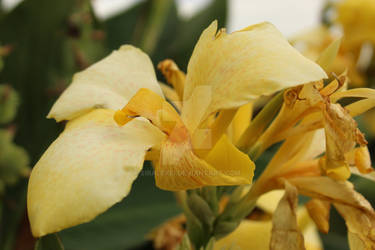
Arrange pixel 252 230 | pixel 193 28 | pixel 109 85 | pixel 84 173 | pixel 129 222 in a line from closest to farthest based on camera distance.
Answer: pixel 84 173 < pixel 109 85 < pixel 252 230 < pixel 129 222 < pixel 193 28

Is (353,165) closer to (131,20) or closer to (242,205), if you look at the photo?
Answer: (242,205)

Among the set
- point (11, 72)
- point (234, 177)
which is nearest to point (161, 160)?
point (234, 177)

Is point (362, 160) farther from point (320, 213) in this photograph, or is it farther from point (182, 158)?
point (182, 158)

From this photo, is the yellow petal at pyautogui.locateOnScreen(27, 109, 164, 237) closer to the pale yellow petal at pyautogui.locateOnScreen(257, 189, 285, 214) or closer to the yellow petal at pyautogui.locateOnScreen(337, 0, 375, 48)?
the pale yellow petal at pyautogui.locateOnScreen(257, 189, 285, 214)

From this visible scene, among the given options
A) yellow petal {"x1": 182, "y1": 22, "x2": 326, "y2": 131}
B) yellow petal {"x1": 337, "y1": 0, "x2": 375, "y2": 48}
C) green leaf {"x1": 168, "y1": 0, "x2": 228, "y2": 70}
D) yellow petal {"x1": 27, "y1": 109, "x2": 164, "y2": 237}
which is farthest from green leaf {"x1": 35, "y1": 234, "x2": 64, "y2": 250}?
yellow petal {"x1": 337, "y1": 0, "x2": 375, "y2": 48}

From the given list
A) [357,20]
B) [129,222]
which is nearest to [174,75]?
[129,222]

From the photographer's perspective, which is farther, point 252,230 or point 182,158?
point 252,230

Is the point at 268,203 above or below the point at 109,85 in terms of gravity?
below
